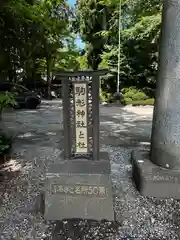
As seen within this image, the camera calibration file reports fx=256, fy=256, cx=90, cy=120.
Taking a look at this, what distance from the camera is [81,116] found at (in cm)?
278

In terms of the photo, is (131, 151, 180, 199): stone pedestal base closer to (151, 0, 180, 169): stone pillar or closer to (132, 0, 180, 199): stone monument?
(132, 0, 180, 199): stone monument

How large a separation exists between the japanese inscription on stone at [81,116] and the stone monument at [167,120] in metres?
0.86

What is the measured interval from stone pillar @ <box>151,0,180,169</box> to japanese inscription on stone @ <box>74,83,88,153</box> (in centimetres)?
98

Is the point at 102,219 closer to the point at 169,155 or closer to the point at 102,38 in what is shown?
the point at 169,155

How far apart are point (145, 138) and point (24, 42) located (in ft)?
11.0

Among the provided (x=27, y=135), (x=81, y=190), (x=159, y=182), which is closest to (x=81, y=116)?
(x=81, y=190)

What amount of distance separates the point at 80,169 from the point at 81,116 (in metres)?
0.57

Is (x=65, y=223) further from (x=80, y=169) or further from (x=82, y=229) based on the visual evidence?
(x=80, y=169)

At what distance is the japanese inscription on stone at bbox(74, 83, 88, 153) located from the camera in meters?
2.71

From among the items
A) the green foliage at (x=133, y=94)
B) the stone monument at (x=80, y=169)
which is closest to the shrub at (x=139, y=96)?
the green foliage at (x=133, y=94)

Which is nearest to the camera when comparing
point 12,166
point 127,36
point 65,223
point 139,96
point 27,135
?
point 65,223

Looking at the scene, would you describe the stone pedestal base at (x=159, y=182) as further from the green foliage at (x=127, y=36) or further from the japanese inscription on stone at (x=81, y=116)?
Result: the green foliage at (x=127, y=36)

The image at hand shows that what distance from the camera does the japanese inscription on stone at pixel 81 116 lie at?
2713mm

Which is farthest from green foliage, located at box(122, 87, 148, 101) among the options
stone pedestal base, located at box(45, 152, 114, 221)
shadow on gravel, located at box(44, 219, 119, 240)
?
shadow on gravel, located at box(44, 219, 119, 240)
